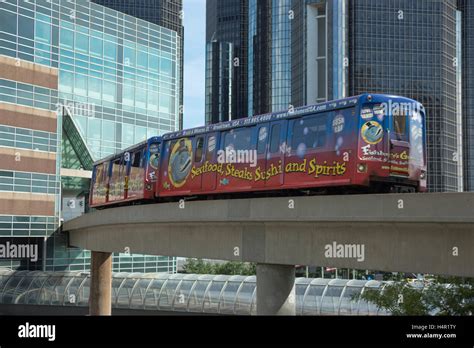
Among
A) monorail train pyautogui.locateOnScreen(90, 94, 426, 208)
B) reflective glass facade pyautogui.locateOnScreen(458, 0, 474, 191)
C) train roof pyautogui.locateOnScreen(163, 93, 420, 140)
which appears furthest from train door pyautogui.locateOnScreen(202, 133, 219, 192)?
reflective glass facade pyautogui.locateOnScreen(458, 0, 474, 191)

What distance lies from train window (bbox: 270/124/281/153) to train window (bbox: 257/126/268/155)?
355mm

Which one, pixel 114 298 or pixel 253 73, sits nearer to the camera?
pixel 114 298

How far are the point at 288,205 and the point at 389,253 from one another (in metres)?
3.62

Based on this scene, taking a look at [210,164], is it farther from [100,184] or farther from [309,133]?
[100,184]

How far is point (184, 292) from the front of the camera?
3953 centimetres

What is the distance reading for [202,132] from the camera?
25.5 metres

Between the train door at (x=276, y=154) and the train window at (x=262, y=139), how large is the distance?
259mm

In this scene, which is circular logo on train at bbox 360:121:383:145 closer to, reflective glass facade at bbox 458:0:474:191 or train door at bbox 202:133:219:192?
train door at bbox 202:133:219:192

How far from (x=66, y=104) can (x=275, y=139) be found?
42336mm

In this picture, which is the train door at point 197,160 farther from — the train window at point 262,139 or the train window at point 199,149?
the train window at point 262,139

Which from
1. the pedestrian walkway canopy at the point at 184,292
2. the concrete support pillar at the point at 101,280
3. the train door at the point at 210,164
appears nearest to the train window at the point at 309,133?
the train door at the point at 210,164

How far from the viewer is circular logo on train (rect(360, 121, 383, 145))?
19156 millimetres
